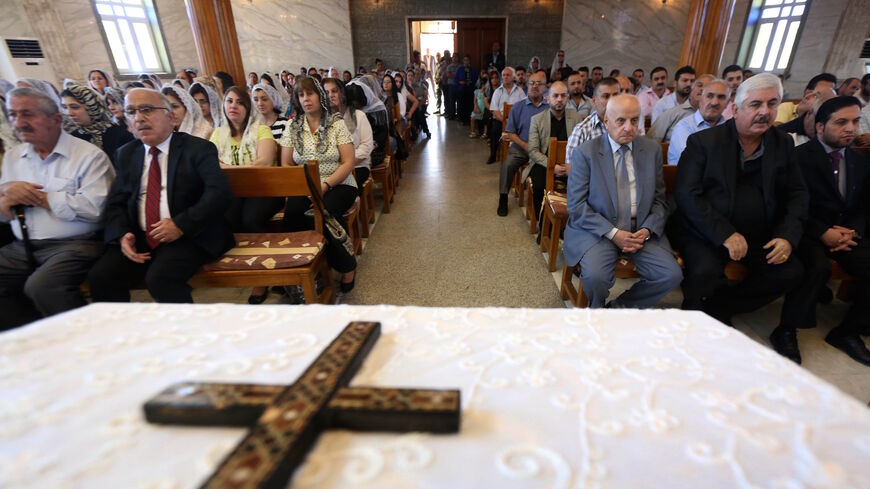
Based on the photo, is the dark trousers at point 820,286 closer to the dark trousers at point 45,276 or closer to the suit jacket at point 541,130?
the suit jacket at point 541,130

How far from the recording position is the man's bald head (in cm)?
213

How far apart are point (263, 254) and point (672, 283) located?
2301mm

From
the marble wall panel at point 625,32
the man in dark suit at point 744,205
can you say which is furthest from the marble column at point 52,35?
the marble wall panel at point 625,32

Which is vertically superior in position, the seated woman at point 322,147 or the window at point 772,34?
the window at point 772,34

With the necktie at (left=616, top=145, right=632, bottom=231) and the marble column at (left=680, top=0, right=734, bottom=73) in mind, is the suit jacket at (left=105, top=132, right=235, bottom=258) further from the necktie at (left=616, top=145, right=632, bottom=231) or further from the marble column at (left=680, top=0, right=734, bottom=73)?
the marble column at (left=680, top=0, right=734, bottom=73)

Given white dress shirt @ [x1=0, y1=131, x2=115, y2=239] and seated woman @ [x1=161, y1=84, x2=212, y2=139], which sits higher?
seated woman @ [x1=161, y1=84, x2=212, y2=139]

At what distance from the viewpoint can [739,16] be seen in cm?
956

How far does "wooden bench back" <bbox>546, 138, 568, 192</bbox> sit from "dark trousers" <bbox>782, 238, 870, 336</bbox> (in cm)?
159

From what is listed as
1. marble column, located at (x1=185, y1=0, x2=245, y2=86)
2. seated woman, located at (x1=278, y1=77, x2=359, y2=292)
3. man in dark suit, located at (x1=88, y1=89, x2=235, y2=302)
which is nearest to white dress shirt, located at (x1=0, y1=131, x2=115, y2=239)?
man in dark suit, located at (x1=88, y1=89, x2=235, y2=302)

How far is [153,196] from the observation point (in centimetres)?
203

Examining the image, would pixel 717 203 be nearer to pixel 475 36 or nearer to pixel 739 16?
pixel 739 16

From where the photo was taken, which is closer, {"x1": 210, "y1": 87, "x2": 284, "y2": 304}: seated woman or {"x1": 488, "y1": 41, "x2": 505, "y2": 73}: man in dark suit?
{"x1": 210, "y1": 87, "x2": 284, "y2": 304}: seated woman

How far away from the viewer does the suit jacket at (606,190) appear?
2.22 meters

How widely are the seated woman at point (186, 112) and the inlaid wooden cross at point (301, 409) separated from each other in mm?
3486
